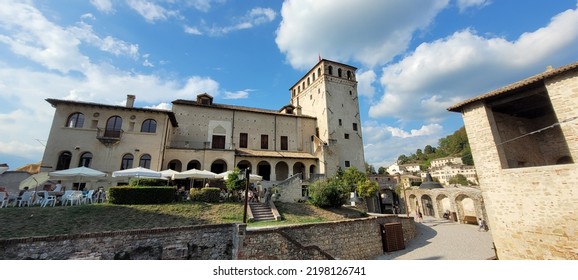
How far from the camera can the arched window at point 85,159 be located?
707 inches

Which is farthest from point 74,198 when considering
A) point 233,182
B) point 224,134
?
point 224,134

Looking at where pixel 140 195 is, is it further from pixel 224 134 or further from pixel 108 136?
pixel 224 134

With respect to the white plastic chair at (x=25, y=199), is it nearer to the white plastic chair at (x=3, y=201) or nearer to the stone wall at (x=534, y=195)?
the white plastic chair at (x=3, y=201)

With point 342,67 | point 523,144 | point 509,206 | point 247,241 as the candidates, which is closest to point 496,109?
point 523,144

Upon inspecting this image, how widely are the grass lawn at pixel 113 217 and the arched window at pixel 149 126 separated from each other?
29.0ft

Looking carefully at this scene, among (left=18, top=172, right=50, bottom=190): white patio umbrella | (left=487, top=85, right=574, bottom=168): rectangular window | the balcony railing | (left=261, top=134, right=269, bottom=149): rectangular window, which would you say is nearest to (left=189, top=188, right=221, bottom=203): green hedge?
(left=18, top=172, right=50, bottom=190): white patio umbrella

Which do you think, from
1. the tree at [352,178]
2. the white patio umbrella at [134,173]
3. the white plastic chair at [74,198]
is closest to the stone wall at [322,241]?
the tree at [352,178]

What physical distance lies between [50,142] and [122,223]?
1306cm

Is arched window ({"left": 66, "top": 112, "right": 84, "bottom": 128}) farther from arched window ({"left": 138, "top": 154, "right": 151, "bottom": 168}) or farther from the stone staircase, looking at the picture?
the stone staircase

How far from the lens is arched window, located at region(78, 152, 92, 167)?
18.0 m

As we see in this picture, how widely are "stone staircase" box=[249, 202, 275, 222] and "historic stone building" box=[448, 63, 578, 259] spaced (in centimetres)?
1179

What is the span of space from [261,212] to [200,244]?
6390mm
